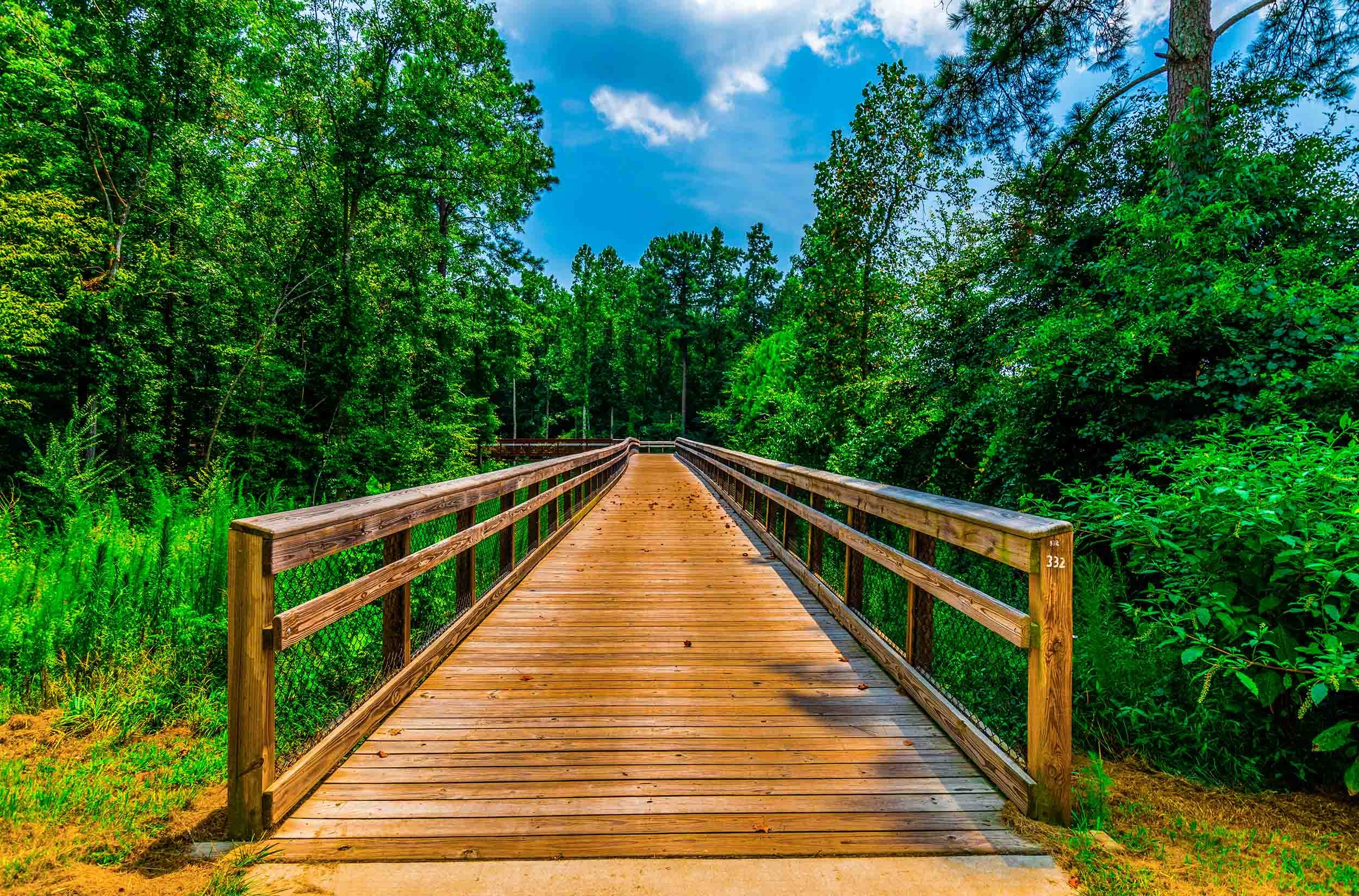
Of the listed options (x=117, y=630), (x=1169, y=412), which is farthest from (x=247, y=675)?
(x=1169, y=412)

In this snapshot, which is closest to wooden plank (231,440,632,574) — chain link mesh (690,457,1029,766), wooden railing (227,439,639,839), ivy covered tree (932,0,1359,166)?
wooden railing (227,439,639,839)

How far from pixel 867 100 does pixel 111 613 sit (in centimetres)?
1701

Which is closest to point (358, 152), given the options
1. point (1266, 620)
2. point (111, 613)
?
point (111, 613)

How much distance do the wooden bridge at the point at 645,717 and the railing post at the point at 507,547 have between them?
58 centimetres

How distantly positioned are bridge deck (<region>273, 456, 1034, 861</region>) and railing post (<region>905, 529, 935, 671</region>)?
22 centimetres

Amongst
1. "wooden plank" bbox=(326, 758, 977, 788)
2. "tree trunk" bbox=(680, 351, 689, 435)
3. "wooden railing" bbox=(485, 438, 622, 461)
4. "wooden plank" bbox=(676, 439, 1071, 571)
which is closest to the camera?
"wooden plank" bbox=(676, 439, 1071, 571)

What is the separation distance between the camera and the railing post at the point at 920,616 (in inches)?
119

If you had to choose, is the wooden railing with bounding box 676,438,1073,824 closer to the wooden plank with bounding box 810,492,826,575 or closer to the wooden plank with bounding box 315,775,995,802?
the wooden plank with bounding box 315,775,995,802

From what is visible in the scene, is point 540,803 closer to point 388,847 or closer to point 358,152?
point 388,847

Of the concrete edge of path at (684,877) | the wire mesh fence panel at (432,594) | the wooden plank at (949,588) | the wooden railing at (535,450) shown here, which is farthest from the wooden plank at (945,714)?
the wooden railing at (535,450)

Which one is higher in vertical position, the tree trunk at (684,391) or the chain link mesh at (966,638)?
the tree trunk at (684,391)

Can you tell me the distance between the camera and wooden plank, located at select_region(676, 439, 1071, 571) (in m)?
2.12

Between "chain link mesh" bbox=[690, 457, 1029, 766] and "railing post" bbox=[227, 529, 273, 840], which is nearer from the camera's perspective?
"railing post" bbox=[227, 529, 273, 840]

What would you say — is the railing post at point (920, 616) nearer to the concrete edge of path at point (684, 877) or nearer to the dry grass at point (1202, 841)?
the dry grass at point (1202, 841)
